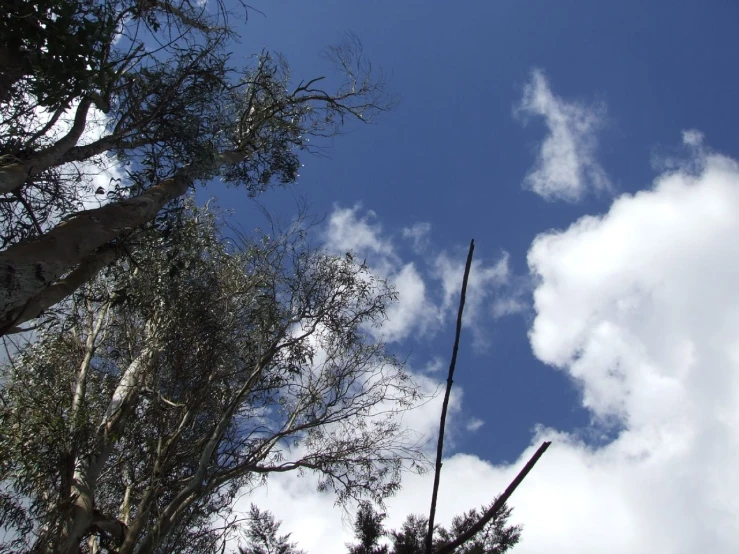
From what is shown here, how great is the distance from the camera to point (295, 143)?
839 centimetres

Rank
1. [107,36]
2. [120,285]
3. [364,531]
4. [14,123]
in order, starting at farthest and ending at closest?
[364,531] < [120,285] < [14,123] < [107,36]

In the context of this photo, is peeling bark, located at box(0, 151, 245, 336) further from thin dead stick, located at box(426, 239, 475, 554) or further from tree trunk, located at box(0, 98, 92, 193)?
thin dead stick, located at box(426, 239, 475, 554)

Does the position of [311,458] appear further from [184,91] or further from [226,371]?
[184,91]

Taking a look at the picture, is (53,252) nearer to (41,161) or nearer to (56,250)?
(56,250)

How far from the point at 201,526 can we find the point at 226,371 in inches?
106

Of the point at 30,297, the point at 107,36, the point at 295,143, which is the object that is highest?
the point at 295,143

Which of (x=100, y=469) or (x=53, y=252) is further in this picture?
(x=100, y=469)

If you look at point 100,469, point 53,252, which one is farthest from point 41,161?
point 100,469

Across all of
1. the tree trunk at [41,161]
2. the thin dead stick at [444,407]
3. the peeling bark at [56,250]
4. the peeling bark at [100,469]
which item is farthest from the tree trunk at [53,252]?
the peeling bark at [100,469]

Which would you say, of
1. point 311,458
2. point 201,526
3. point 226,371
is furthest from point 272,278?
point 201,526

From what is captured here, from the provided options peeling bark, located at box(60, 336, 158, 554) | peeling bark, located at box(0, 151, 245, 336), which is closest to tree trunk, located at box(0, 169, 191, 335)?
peeling bark, located at box(0, 151, 245, 336)

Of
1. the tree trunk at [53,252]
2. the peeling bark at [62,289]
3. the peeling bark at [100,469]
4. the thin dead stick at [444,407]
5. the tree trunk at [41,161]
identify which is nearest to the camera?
the thin dead stick at [444,407]

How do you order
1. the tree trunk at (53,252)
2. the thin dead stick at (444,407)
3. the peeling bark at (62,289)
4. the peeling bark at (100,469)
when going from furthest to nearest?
1. the peeling bark at (100,469)
2. the peeling bark at (62,289)
3. the tree trunk at (53,252)
4. the thin dead stick at (444,407)

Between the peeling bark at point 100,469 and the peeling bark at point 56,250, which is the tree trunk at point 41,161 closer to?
the peeling bark at point 56,250
